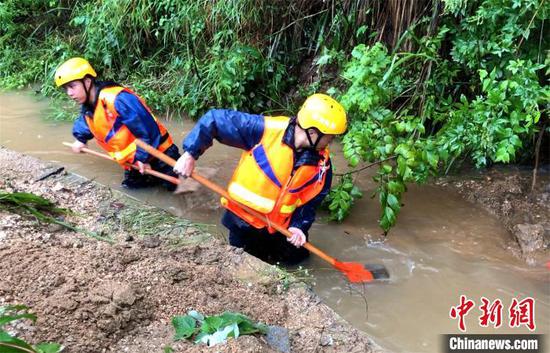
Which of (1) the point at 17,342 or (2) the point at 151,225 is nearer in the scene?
(1) the point at 17,342

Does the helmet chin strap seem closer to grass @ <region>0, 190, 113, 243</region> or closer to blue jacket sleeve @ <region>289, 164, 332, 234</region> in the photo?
blue jacket sleeve @ <region>289, 164, 332, 234</region>

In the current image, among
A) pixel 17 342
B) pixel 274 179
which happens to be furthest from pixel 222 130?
pixel 17 342

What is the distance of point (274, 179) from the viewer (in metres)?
3.68

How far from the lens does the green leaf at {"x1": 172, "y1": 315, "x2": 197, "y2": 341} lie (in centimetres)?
235

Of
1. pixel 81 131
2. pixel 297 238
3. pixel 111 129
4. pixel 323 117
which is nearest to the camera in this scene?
pixel 323 117

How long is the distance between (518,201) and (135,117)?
3463 millimetres

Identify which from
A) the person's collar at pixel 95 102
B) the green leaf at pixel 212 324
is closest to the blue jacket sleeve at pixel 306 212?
the green leaf at pixel 212 324

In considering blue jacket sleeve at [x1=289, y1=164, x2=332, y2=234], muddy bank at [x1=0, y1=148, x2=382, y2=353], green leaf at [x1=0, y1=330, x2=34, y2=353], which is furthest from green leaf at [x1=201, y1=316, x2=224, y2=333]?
blue jacket sleeve at [x1=289, y1=164, x2=332, y2=234]

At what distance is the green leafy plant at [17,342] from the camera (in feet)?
6.03

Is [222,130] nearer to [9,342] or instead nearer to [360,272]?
[360,272]

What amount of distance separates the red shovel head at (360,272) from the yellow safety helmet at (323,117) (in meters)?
1.05

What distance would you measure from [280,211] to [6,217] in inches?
69.5

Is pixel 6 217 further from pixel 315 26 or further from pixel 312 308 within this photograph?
pixel 315 26

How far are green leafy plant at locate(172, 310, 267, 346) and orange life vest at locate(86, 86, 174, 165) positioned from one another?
106 inches
